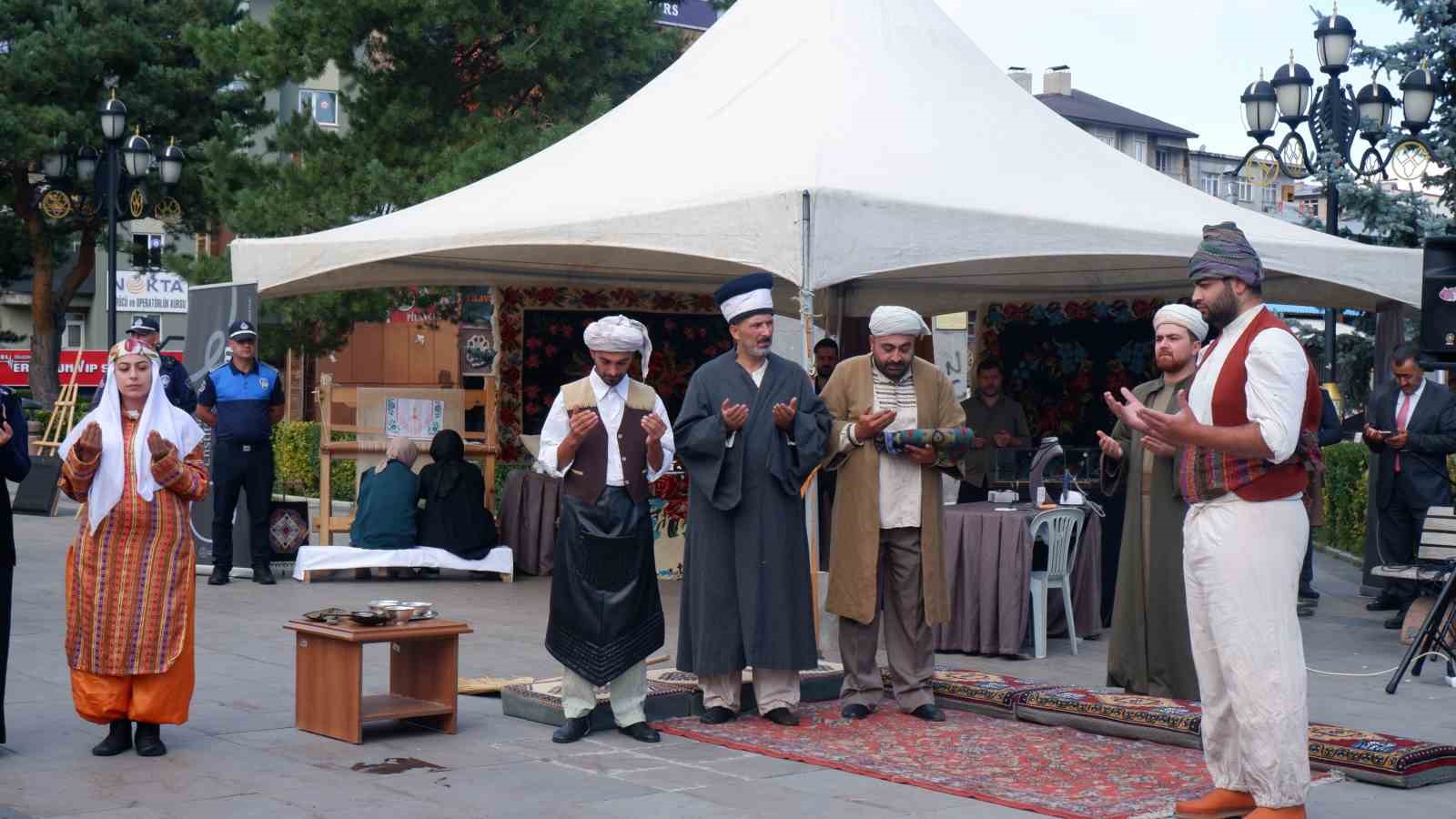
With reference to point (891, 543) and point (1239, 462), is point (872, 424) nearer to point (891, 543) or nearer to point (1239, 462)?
point (891, 543)

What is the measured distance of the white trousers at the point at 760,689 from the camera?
704 centimetres

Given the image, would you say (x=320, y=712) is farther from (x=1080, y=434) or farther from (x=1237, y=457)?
(x=1080, y=434)

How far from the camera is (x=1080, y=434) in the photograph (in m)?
12.3

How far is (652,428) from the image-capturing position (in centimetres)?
677

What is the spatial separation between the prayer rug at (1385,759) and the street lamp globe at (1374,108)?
10.4m

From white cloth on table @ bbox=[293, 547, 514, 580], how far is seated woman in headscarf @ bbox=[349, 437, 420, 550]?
0.25 feet

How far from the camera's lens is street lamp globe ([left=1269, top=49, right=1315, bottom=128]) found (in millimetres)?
15281

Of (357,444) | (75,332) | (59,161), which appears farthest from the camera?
(75,332)

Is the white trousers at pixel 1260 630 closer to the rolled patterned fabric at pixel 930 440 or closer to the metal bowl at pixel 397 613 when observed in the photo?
the rolled patterned fabric at pixel 930 440

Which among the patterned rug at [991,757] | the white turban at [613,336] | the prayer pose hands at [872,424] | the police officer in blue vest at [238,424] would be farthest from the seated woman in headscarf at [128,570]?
the police officer in blue vest at [238,424]

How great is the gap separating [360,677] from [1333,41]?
11.9 metres

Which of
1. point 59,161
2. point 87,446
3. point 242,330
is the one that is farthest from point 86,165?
point 87,446

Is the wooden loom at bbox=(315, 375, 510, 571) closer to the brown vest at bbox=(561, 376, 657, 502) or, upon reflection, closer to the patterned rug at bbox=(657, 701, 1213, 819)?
the patterned rug at bbox=(657, 701, 1213, 819)

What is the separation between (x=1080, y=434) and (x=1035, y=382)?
19.5 inches
